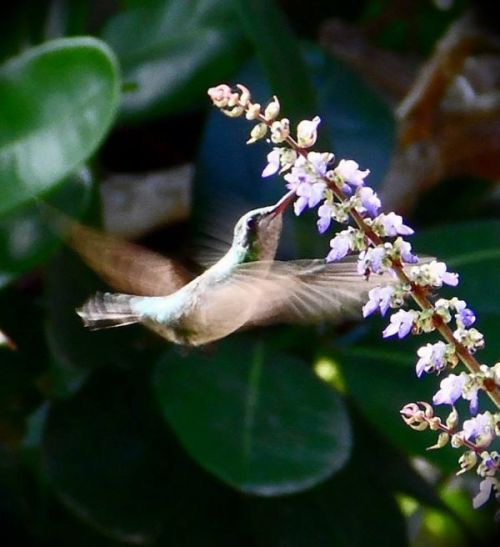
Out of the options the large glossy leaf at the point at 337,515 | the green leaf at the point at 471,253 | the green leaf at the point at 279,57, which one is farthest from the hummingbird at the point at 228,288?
the large glossy leaf at the point at 337,515

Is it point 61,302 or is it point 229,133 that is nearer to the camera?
point 61,302

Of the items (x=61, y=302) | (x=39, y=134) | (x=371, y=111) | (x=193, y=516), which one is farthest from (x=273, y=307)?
(x=371, y=111)

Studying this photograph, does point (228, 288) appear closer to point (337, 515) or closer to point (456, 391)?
point (456, 391)

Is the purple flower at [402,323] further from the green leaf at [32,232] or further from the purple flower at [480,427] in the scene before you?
the green leaf at [32,232]

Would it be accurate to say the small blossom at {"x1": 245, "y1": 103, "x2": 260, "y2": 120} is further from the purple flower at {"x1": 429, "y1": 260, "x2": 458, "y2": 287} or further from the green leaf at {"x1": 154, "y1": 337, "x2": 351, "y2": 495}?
the green leaf at {"x1": 154, "y1": 337, "x2": 351, "y2": 495}

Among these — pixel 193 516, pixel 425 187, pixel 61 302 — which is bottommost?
pixel 193 516

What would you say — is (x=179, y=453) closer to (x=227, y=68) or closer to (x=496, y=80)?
(x=227, y=68)

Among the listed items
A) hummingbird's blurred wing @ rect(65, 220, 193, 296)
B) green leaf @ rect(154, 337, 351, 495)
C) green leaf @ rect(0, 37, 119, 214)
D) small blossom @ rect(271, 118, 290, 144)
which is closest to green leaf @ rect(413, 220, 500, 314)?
green leaf @ rect(154, 337, 351, 495)

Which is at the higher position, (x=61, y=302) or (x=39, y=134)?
(x=39, y=134)
